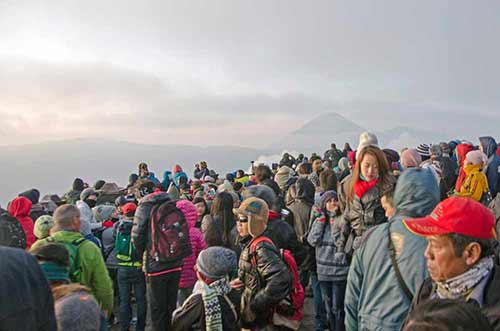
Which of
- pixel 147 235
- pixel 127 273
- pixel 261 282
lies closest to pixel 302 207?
pixel 147 235

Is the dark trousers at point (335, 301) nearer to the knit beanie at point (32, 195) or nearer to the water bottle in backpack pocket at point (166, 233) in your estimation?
the water bottle in backpack pocket at point (166, 233)

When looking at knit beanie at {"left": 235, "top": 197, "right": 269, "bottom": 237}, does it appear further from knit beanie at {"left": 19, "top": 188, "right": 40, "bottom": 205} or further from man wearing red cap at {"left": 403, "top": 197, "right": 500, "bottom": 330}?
knit beanie at {"left": 19, "top": 188, "right": 40, "bottom": 205}

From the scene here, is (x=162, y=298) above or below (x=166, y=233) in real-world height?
below

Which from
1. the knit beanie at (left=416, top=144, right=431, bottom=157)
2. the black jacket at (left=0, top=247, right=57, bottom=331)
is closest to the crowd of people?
the black jacket at (left=0, top=247, right=57, bottom=331)

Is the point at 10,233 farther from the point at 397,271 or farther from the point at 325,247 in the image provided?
the point at 397,271

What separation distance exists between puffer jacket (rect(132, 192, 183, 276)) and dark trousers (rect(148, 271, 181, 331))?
0.33 feet

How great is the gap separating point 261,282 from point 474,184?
4.09 meters

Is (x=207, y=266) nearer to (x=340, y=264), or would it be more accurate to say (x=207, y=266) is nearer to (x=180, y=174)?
(x=340, y=264)

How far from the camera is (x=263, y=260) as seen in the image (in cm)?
384

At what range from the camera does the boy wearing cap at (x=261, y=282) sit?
12.4 feet

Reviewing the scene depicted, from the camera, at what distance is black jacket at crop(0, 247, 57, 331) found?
205cm

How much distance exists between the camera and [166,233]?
545cm

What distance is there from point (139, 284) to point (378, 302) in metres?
4.21

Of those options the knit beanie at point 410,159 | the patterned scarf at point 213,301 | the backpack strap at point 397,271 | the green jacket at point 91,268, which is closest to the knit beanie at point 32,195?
the green jacket at point 91,268
